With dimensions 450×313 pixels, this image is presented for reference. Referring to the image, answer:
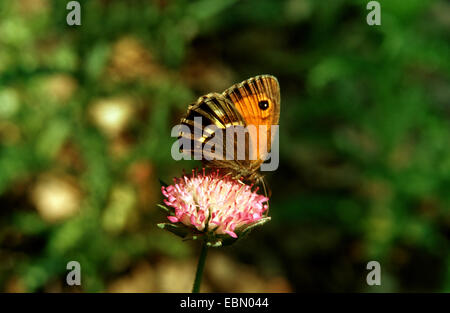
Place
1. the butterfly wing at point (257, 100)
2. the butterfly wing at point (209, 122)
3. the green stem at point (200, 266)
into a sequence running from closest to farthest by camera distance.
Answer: the green stem at point (200, 266) → the butterfly wing at point (209, 122) → the butterfly wing at point (257, 100)

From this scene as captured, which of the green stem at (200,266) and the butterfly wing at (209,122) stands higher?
the butterfly wing at (209,122)

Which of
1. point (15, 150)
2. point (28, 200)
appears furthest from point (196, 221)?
point (28, 200)

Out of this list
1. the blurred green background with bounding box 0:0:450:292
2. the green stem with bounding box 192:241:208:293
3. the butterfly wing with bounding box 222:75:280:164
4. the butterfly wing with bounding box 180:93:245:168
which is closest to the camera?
the green stem with bounding box 192:241:208:293

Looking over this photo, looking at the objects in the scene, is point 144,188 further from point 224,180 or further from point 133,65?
point 224,180

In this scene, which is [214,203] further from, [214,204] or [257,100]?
[257,100]

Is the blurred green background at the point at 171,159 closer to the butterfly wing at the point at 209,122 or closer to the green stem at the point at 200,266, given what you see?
the butterfly wing at the point at 209,122

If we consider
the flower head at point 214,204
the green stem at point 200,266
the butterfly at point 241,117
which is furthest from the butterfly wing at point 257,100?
the green stem at point 200,266

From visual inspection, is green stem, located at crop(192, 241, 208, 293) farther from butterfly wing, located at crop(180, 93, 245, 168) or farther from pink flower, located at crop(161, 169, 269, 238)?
butterfly wing, located at crop(180, 93, 245, 168)

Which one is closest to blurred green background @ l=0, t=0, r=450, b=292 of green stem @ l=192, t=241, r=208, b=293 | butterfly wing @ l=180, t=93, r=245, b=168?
butterfly wing @ l=180, t=93, r=245, b=168
